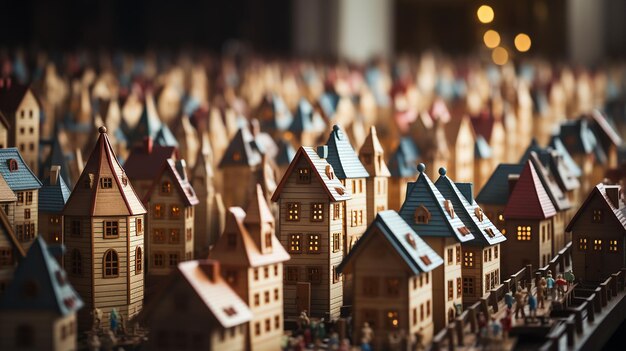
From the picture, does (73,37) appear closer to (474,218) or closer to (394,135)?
(394,135)

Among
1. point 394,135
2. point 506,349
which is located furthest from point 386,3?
point 506,349

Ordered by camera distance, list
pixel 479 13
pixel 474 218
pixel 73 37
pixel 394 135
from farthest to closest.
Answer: pixel 73 37, pixel 479 13, pixel 394 135, pixel 474 218

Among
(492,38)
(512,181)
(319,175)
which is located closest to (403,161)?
(512,181)

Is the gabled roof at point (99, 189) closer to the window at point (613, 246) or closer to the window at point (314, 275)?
the window at point (314, 275)

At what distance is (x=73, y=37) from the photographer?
103500mm

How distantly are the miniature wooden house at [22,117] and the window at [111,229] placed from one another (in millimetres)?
12310

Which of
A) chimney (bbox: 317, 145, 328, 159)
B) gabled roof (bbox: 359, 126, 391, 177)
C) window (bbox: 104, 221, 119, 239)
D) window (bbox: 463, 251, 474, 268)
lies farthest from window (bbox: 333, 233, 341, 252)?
window (bbox: 104, 221, 119, 239)

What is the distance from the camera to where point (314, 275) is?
134ft

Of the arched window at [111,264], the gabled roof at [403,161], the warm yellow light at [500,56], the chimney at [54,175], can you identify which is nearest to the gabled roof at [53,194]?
the chimney at [54,175]

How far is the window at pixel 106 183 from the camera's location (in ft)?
130

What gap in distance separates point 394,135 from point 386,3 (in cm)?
5878

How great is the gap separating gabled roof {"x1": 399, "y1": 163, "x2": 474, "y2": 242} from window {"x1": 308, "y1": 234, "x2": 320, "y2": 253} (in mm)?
3359

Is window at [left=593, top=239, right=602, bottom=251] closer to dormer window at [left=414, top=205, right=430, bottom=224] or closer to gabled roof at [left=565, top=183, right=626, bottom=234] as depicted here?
gabled roof at [left=565, top=183, right=626, bottom=234]

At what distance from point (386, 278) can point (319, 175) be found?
19.5 feet
